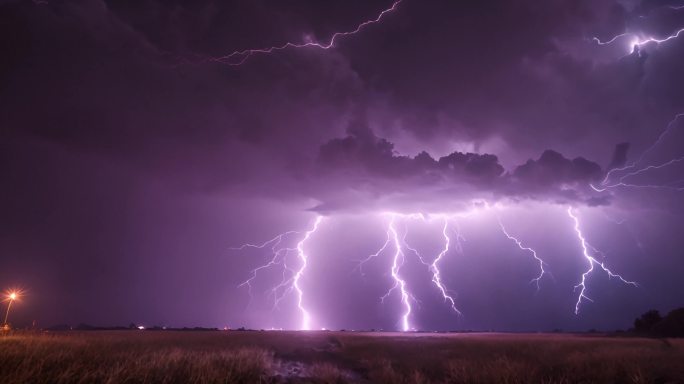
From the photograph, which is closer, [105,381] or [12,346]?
[105,381]

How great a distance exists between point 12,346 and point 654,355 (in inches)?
759

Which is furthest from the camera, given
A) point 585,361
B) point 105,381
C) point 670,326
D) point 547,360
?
point 670,326

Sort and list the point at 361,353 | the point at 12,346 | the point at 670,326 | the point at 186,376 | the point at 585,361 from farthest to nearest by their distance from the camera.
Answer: the point at 670,326
the point at 361,353
the point at 585,361
the point at 12,346
the point at 186,376

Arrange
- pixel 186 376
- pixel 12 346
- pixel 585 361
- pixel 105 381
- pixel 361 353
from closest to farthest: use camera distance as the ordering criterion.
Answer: pixel 105 381, pixel 186 376, pixel 12 346, pixel 585 361, pixel 361 353

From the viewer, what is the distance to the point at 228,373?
918 cm

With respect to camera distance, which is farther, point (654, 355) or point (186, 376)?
point (654, 355)

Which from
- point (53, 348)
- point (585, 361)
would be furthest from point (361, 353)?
point (53, 348)

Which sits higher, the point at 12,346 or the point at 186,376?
the point at 12,346

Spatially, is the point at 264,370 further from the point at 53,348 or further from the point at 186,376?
the point at 53,348

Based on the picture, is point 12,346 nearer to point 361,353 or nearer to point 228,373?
point 228,373

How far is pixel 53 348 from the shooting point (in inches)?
404

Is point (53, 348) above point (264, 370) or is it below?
above

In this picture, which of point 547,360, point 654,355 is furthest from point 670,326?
point 547,360

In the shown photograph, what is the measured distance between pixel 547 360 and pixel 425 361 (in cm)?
421
